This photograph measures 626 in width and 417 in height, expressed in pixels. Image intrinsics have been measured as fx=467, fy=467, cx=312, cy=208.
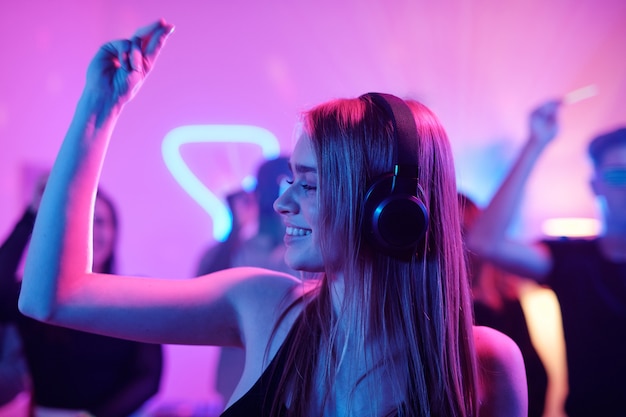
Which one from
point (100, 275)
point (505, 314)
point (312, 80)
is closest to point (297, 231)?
point (100, 275)

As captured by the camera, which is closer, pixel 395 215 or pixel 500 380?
pixel 395 215

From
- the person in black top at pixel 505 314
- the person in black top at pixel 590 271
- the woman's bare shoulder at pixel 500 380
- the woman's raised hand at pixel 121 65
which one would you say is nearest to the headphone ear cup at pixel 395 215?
the woman's bare shoulder at pixel 500 380

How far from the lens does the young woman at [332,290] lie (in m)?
0.78

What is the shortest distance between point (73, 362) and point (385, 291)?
1342 mm

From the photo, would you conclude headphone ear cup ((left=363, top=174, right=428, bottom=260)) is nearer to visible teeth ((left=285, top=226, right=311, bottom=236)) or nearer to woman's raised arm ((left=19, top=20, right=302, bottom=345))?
visible teeth ((left=285, top=226, right=311, bottom=236))

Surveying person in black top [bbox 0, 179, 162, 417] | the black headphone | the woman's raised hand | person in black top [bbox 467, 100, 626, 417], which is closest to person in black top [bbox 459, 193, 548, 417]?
person in black top [bbox 467, 100, 626, 417]

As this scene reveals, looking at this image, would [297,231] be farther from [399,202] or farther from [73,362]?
[73,362]

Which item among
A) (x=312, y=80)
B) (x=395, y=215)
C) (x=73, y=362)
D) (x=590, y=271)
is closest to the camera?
(x=395, y=215)

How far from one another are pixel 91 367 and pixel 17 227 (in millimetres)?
590

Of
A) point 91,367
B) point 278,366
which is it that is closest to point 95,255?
point 91,367

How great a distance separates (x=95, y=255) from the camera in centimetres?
179

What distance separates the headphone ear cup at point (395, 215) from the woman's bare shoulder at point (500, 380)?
0.90ft

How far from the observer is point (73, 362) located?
5.43 ft

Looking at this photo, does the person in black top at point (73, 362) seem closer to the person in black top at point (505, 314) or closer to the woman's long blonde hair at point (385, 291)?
A: the woman's long blonde hair at point (385, 291)
